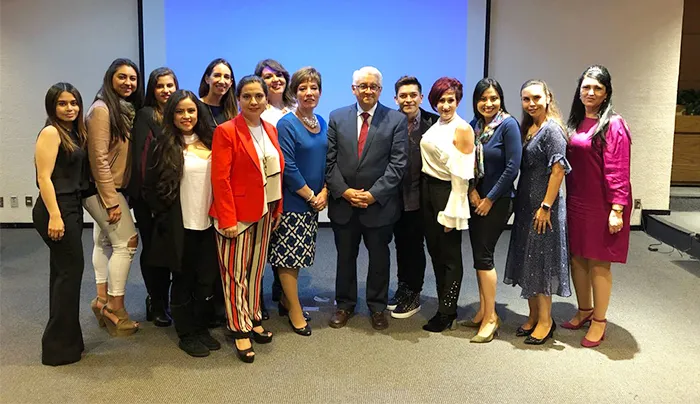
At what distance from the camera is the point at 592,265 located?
319 cm

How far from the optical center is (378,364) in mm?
2973

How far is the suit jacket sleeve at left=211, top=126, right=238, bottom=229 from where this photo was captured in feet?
9.23

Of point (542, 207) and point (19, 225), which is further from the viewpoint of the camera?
point (19, 225)

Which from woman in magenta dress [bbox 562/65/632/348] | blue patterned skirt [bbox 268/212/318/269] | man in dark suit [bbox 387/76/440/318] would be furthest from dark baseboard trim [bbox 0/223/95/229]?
woman in magenta dress [bbox 562/65/632/348]

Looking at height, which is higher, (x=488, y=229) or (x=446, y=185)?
(x=446, y=185)

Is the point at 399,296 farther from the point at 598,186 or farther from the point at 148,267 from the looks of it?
the point at 148,267

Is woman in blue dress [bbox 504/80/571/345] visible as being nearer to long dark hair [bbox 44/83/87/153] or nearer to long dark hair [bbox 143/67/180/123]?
long dark hair [bbox 143/67/180/123]

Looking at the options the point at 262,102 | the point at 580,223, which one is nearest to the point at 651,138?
the point at 580,223

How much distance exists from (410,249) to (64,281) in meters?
1.95

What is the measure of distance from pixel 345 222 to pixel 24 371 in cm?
178

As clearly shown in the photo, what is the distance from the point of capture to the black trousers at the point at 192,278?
117 inches

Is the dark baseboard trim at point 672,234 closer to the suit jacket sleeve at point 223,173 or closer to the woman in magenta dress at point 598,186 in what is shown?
the woman in magenta dress at point 598,186

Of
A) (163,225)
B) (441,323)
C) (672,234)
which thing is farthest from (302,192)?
(672,234)

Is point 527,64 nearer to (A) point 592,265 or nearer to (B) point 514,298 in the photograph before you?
(B) point 514,298
